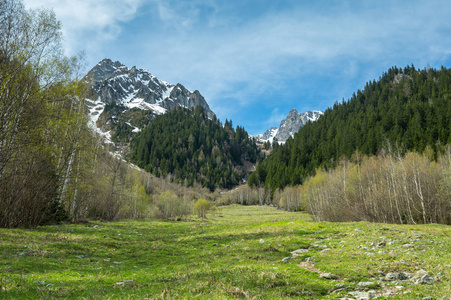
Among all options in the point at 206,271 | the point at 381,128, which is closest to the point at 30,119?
the point at 206,271

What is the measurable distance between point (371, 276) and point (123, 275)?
9237mm

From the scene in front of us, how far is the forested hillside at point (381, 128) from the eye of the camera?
4534 inches

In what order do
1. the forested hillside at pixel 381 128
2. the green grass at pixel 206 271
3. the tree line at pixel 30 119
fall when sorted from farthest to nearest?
the forested hillside at pixel 381 128
the tree line at pixel 30 119
the green grass at pixel 206 271

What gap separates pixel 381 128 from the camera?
13675cm

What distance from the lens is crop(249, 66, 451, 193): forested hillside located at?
115175 mm

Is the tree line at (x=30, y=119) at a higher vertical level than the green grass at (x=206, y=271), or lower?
higher

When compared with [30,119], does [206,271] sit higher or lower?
lower

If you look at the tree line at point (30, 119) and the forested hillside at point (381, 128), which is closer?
the tree line at point (30, 119)

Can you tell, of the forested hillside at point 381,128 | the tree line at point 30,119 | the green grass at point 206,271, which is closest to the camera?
the green grass at point 206,271

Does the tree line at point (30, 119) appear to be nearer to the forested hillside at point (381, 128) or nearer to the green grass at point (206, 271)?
the green grass at point (206, 271)

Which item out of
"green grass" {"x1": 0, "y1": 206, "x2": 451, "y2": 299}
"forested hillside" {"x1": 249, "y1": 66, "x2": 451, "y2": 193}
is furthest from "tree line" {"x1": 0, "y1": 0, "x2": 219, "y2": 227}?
"forested hillside" {"x1": 249, "y1": 66, "x2": 451, "y2": 193}

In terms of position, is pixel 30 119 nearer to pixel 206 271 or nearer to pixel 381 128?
pixel 206 271

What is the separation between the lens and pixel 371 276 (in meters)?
8.70

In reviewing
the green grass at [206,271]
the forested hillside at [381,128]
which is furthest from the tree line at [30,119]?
the forested hillside at [381,128]
